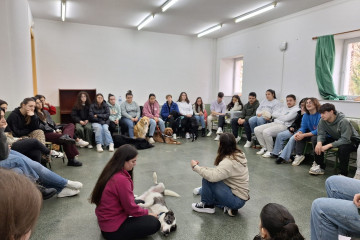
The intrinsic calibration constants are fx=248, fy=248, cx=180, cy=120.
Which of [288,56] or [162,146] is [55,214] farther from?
[288,56]

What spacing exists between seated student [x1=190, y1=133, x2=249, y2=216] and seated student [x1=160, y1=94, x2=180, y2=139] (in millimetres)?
4165

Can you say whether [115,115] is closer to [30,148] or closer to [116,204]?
[30,148]

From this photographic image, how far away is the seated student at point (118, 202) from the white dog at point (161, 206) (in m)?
0.23

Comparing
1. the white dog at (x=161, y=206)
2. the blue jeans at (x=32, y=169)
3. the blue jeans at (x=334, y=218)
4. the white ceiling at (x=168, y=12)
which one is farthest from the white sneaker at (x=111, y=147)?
the blue jeans at (x=334, y=218)

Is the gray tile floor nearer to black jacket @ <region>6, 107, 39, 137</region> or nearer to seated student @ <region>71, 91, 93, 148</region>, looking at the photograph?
seated student @ <region>71, 91, 93, 148</region>

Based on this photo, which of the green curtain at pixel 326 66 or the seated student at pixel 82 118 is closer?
the green curtain at pixel 326 66

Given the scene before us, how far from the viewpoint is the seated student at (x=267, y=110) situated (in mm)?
5457

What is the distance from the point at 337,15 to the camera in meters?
4.60

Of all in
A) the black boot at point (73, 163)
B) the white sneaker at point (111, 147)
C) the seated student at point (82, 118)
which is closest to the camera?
the black boot at point (73, 163)

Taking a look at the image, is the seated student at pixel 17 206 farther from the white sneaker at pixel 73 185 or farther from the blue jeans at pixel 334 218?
the white sneaker at pixel 73 185

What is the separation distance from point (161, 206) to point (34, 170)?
138 centimetres

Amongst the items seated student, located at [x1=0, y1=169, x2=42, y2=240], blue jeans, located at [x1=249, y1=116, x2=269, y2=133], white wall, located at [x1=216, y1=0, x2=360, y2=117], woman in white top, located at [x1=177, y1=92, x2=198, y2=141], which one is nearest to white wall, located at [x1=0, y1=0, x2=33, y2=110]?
seated student, located at [x1=0, y1=169, x2=42, y2=240]

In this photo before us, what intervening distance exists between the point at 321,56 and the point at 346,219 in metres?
4.21

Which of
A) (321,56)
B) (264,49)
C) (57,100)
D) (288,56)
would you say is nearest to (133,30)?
(57,100)
